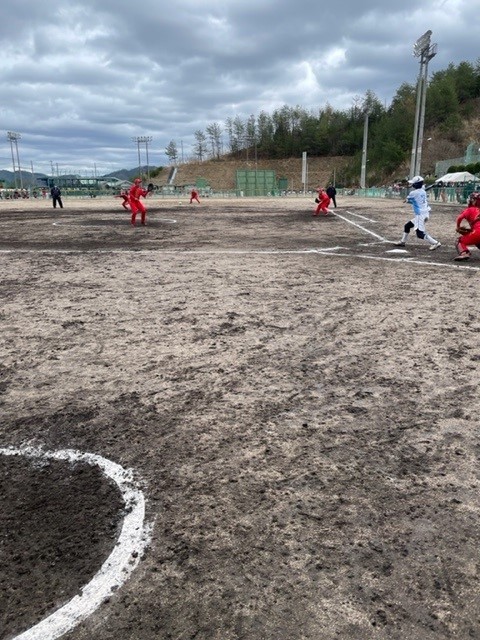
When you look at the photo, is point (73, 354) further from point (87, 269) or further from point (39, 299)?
point (87, 269)

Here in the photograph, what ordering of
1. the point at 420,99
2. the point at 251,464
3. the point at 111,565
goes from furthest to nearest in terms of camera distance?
the point at 420,99
the point at 251,464
the point at 111,565

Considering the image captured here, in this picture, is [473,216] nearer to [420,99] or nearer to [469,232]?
[469,232]

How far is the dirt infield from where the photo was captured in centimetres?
201

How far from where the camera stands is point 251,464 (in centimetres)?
295

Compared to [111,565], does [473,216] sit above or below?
above

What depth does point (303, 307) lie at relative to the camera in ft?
21.5

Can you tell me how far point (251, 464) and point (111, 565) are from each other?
1.00 m

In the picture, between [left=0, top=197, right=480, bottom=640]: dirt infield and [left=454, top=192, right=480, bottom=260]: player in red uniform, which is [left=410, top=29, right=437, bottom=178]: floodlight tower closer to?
[left=454, top=192, right=480, bottom=260]: player in red uniform

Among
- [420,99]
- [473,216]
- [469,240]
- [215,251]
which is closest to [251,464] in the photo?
[469,240]

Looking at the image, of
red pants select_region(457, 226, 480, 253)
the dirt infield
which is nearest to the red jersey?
red pants select_region(457, 226, 480, 253)

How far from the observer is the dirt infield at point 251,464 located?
79.0 inches

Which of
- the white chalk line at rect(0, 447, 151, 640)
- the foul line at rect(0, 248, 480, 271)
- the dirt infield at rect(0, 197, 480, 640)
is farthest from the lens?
the foul line at rect(0, 248, 480, 271)

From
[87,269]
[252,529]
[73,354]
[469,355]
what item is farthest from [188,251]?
[252,529]

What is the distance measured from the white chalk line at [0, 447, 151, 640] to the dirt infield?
0.13 ft
